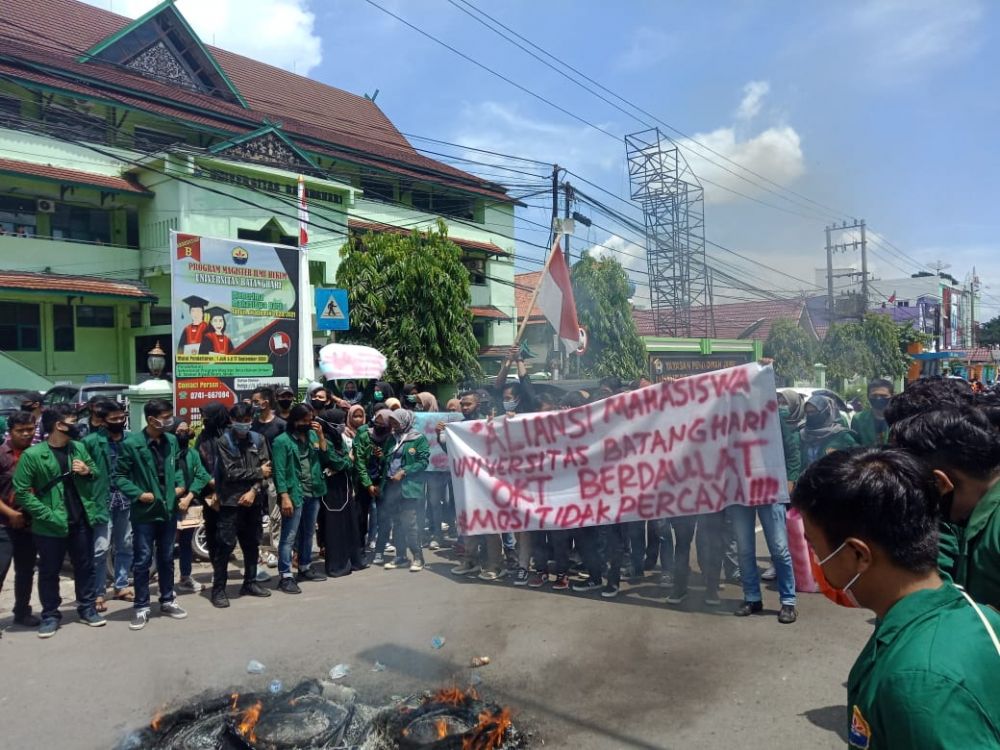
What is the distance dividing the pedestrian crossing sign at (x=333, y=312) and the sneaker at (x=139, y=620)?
9227mm

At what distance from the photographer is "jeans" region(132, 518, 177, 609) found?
19.9 feet

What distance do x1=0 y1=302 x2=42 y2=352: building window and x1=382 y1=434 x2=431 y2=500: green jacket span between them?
16975 mm

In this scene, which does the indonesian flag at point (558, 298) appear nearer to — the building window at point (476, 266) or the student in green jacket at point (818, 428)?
the student in green jacket at point (818, 428)

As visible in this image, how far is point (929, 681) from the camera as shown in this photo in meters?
1.24

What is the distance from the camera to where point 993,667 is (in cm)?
126

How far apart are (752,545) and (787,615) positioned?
1.90ft

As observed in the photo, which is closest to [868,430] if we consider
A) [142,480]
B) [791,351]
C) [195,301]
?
[142,480]

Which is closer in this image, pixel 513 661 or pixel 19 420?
pixel 513 661

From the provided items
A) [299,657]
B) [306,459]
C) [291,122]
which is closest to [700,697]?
[299,657]

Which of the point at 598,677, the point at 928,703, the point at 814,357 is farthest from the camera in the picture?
the point at 814,357

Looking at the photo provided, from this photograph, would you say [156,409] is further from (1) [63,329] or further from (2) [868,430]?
(1) [63,329]

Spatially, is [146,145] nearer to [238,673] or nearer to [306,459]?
[306,459]

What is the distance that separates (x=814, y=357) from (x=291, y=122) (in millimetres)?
23073

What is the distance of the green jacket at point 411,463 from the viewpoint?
7.78 m
